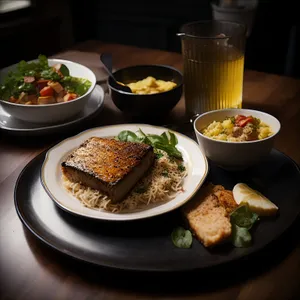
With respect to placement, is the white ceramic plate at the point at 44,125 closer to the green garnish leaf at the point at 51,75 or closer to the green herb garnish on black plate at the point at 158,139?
the green garnish leaf at the point at 51,75

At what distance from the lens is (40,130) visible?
167 cm

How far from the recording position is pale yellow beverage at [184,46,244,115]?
5.54ft

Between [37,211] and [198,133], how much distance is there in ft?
1.73

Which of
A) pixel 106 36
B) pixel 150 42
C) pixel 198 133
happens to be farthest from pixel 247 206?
pixel 106 36

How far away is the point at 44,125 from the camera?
1.75 meters

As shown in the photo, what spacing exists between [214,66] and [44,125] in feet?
2.27

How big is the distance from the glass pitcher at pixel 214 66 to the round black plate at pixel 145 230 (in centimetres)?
47

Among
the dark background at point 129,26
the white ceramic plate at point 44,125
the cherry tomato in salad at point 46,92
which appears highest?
the cherry tomato in salad at point 46,92

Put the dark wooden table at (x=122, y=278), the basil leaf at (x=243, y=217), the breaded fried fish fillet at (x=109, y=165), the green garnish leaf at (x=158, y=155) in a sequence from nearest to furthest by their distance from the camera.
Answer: the dark wooden table at (x=122, y=278) → the basil leaf at (x=243, y=217) → the breaded fried fish fillet at (x=109, y=165) → the green garnish leaf at (x=158, y=155)

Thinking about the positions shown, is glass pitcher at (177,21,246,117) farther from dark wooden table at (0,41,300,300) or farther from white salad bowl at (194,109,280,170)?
dark wooden table at (0,41,300,300)

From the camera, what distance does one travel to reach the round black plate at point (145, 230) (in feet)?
3.34

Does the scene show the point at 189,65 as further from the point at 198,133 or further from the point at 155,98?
the point at 198,133

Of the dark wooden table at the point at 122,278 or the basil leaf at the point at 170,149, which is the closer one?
the dark wooden table at the point at 122,278

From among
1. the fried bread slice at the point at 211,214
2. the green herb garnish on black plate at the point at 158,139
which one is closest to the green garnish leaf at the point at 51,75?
the green herb garnish on black plate at the point at 158,139
